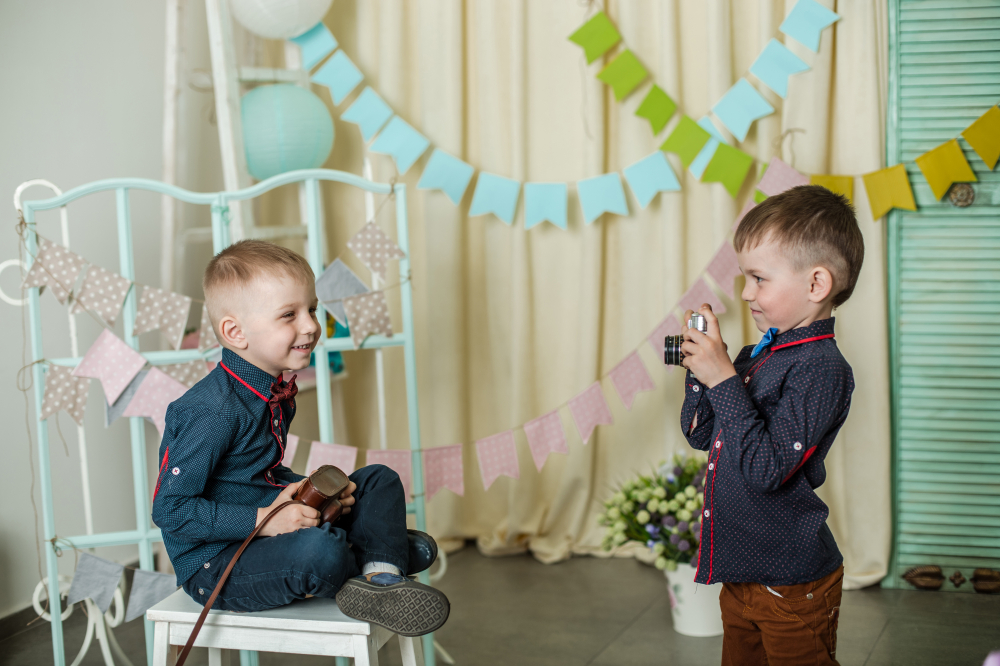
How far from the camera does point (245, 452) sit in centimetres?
124

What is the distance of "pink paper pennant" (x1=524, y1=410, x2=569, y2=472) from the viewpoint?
80.0 inches

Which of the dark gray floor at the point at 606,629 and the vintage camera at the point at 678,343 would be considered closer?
the vintage camera at the point at 678,343

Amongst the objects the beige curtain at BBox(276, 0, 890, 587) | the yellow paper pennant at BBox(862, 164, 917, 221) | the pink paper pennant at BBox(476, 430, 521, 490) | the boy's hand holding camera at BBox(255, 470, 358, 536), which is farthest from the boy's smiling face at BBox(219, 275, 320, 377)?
the yellow paper pennant at BBox(862, 164, 917, 221)

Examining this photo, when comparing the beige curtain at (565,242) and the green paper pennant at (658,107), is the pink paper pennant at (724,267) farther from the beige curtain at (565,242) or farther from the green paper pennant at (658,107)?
the green paper pennant at (658,107)

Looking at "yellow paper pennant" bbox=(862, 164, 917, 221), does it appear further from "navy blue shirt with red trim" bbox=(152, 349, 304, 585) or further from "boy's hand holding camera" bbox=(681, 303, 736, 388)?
"navy blue shirt with red trim" bbox=(152, 349, 304, 585)

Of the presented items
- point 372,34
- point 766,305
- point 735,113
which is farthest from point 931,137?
point 372,34

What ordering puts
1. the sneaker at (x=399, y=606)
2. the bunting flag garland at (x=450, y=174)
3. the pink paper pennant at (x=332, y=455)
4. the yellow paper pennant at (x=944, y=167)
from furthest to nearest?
the bunting flag garland at (x=450, y=174), the yellow paper pennant at (x=944, y=167), the pink paper pennant at (x=332, y=455), the sneaker at (x=399, y=606)

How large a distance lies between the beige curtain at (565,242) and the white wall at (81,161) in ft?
1.71

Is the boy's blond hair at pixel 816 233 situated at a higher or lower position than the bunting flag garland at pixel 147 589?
higher

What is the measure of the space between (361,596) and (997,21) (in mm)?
2144

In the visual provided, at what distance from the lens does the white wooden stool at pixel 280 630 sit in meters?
Result: 1.12

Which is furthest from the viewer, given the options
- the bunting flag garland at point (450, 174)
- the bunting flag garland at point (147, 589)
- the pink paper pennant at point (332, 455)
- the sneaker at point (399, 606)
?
the bunting flag garland at point (450, 174)

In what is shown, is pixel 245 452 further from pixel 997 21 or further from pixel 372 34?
pixel 997 21

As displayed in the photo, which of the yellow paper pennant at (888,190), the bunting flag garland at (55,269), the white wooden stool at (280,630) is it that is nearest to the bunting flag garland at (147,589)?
the white wooden stool at (280,630)
